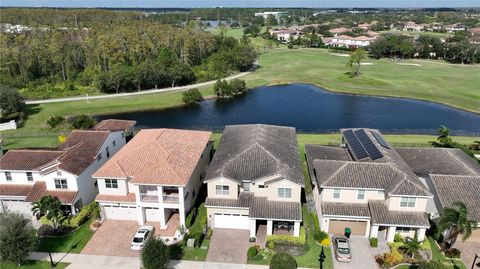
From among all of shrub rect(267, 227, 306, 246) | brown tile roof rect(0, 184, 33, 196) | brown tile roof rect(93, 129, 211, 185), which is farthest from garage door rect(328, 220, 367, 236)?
brown tile roof rect(0, 184, 33, 196)

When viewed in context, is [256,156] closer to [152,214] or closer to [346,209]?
[346,209]

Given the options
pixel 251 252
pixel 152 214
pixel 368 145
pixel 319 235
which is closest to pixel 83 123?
pixel 152 214

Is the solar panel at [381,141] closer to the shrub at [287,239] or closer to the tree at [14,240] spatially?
the shrub at [287,239]

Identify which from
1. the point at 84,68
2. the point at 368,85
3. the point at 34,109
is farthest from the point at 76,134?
the point at 368,85

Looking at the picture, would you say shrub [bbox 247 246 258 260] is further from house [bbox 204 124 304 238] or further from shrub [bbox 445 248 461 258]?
shrub [bbox 445 248 461 258]

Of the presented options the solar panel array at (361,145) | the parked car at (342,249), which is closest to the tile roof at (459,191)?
the solar panel array at (361,145)

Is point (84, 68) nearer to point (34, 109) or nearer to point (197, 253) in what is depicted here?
point (34, 109)
